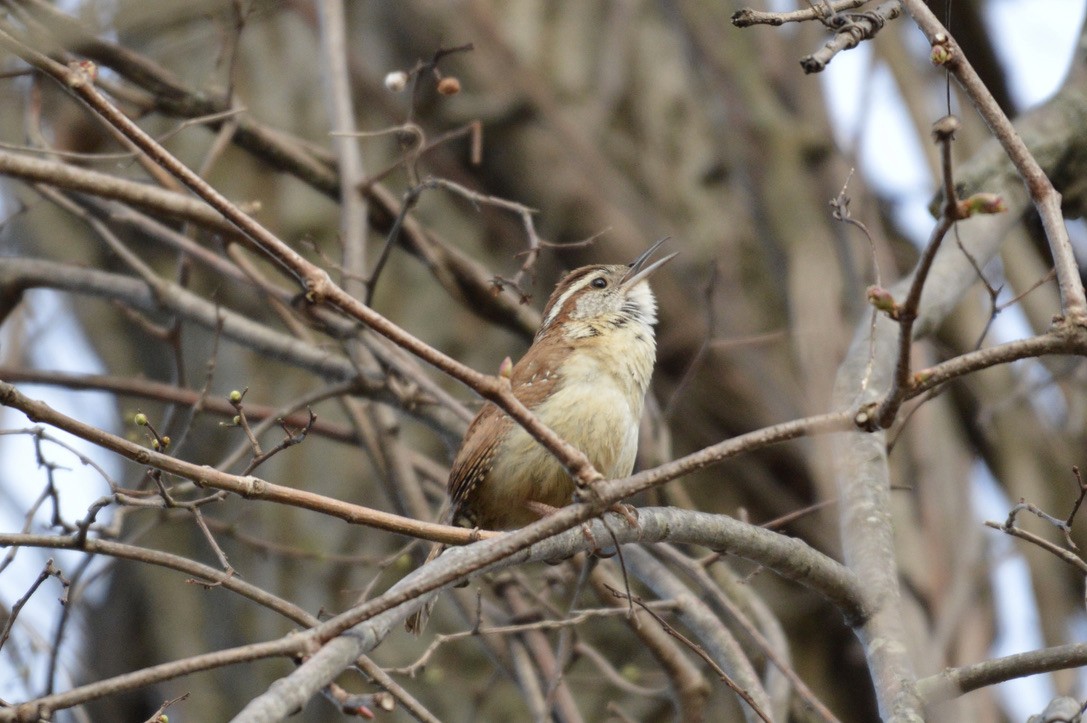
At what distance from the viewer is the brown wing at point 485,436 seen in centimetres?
407

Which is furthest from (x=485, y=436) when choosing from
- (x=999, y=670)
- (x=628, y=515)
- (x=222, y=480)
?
(x=999, y=670)

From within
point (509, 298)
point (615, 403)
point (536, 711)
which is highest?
point (509, 298)

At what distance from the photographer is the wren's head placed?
478 cm

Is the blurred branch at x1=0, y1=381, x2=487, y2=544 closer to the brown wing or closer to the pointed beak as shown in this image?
the brown wing

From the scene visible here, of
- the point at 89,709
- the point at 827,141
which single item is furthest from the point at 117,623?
the point at 827,141

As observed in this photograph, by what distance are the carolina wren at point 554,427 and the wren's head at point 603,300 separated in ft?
0.31

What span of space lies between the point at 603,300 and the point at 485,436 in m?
1.10

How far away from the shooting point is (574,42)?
8.45 meters

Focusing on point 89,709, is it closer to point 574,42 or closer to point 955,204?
point 574,42

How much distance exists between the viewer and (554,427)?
4.08 meters

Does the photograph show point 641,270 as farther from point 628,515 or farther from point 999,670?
point 999,670

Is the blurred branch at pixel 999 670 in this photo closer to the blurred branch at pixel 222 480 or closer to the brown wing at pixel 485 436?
the blurred branch at pixel 222 480

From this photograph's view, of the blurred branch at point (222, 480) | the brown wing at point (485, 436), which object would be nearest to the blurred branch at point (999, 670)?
the blurred branch at point (222, 480)

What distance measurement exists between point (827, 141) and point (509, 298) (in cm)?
283
